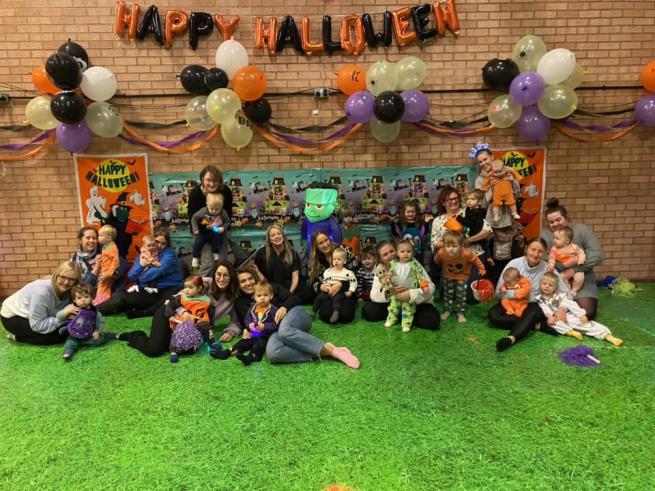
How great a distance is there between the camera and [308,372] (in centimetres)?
393

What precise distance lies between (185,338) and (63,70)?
314 centimetres

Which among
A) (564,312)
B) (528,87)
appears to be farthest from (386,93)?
(564,312)

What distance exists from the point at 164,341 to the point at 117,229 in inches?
92.4

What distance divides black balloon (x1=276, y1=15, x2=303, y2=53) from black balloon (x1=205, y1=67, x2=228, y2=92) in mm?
812

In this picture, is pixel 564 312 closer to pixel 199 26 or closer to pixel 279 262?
pixel 279 262

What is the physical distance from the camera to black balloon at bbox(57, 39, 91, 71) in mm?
5434

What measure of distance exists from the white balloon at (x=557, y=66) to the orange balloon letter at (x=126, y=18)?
475cm

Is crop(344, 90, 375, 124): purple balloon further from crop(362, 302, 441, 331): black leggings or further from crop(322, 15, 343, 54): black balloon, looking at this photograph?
crop(362, 302, 441, 331): black leggings

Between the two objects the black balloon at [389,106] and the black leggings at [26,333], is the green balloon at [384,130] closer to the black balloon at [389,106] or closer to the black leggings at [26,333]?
the black balloon at [389,106]

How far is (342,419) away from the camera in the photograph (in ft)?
10.7

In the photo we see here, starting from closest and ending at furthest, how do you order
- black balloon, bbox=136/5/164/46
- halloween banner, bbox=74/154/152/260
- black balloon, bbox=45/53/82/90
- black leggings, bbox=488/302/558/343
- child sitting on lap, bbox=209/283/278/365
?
child sitting on lap, bbox=209/283/278/365 → black leggings, bbox=488/302/558/343 → black balloon, bbox=45/53/82/90 → black balloon, bbox=136/5/164/46 → halloween banner, bbox=74/154/152/260

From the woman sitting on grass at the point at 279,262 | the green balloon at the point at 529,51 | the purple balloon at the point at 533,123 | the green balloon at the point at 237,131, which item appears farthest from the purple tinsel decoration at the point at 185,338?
the green balloon at the point at 529,51

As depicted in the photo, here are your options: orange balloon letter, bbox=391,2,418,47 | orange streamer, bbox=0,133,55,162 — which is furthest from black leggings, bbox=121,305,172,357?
orange balloon letter, bbox=391,2,418,47

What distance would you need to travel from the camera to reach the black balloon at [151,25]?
5.58 meters
